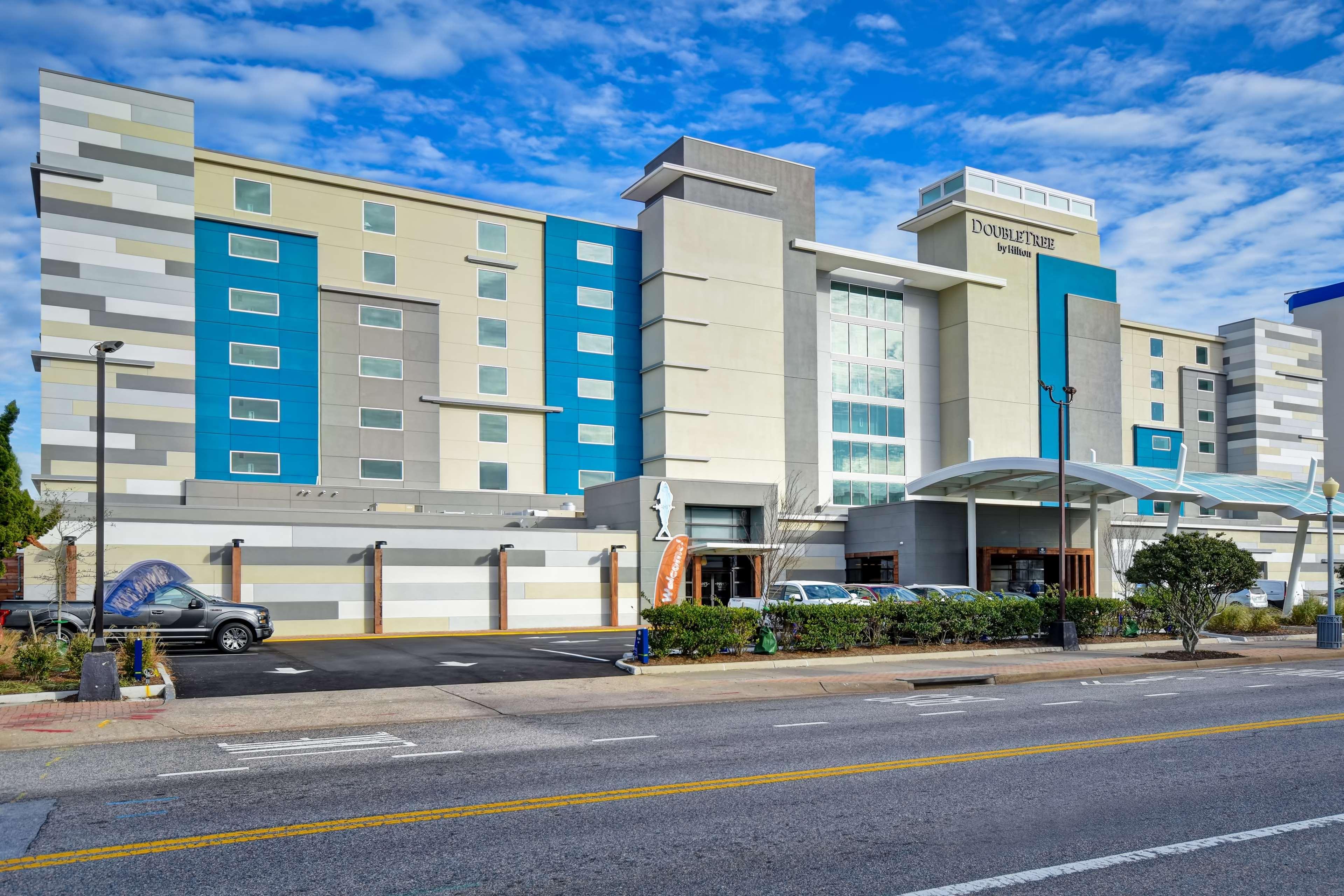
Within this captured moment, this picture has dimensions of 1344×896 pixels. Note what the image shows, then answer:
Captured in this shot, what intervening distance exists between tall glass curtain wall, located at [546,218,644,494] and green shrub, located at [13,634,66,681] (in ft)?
96.5

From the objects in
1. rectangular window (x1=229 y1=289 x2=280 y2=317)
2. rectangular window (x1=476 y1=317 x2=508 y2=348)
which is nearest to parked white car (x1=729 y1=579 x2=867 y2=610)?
rectangular window (x1=476 y1=317 x2=508 y2=348)

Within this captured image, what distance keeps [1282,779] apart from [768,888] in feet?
21.0

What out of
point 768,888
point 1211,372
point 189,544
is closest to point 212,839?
point 768,888

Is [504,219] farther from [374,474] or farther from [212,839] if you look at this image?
[212,839]

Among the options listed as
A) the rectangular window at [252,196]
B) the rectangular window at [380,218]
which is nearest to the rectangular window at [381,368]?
the rectangular window at [380,218]

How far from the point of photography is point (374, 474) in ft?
144

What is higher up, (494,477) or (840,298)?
(840,298)

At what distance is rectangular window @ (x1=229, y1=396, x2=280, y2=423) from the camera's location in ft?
137

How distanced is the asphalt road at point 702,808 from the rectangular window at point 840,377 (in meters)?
40.9

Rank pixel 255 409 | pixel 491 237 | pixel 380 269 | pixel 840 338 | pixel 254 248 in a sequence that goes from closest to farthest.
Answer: pixel 255 409, pixel 254 248, pixel 380 269, pixel 491 237, pixel 840 338

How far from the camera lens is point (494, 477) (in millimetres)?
46844

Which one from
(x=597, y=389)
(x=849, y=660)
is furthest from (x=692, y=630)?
(x=597, y=389)

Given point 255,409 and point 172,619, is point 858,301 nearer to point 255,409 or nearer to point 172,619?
point 255,409

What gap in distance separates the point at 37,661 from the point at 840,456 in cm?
4197
